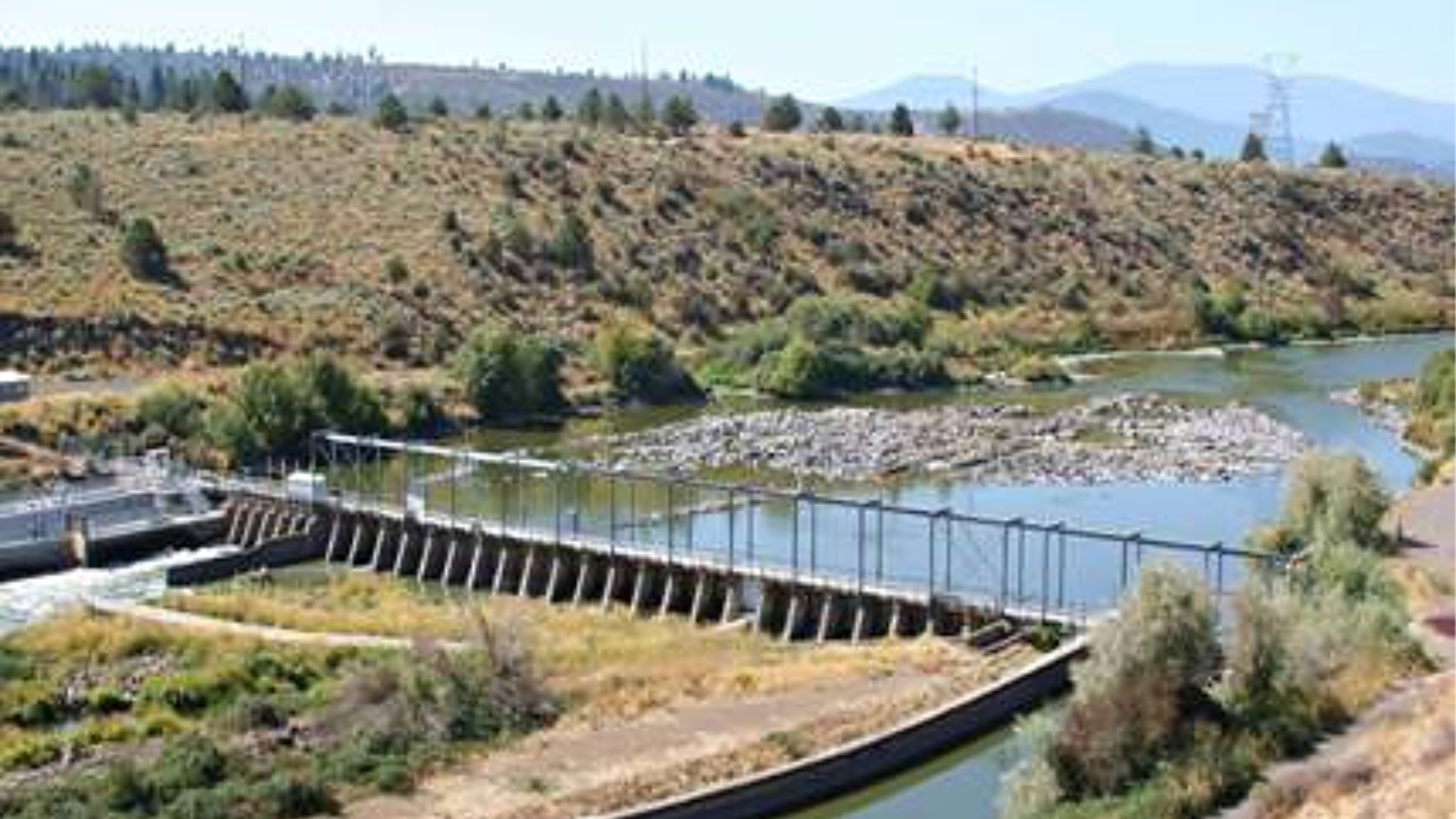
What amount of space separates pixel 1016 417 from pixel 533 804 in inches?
2077

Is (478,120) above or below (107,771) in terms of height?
above

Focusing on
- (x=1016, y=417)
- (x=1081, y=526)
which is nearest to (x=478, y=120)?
(x=1016, y=417)

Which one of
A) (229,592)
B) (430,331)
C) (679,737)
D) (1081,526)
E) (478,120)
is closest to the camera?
(679,737)

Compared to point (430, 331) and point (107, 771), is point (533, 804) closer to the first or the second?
point (107, 771)

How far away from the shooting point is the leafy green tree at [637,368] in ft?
290

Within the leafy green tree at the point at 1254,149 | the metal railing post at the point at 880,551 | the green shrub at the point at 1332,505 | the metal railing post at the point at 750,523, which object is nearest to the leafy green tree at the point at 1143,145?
the leafy green tree at the point at 1254,149

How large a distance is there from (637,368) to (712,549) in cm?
3212

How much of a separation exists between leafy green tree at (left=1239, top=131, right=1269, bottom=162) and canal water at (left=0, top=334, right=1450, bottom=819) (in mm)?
53203

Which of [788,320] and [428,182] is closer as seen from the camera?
[788,320]

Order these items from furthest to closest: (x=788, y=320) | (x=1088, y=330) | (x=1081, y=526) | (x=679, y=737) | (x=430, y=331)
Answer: (x=1088, y=330) < (x=788, y=320) < (x=430, y=331) < (x=1081, y=526) < (x=679, y=737)

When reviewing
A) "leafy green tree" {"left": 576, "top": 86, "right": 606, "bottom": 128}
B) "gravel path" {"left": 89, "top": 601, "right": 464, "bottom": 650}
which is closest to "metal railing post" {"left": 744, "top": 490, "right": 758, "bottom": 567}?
"gravel path" {"left": 89, "top": 601, "right": 464, "bottom": 650}

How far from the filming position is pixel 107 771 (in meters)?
34.7

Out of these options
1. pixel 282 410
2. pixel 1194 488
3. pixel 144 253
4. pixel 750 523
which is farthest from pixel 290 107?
pixel 750 523

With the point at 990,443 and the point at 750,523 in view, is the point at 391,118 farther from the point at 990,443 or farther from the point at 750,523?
the point at 750,523
